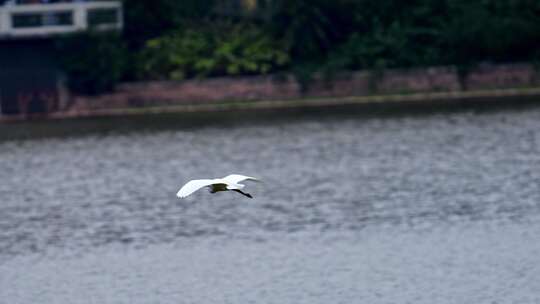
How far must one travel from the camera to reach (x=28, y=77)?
43.3 meters

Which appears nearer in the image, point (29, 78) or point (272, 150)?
point (272, 150)

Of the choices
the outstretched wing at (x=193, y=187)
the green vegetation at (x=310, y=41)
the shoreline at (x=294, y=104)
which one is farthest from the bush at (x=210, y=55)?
the outstretched wing at (x=193, y=187)

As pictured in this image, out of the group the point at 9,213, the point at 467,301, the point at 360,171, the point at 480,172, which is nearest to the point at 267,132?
the point at 360,171

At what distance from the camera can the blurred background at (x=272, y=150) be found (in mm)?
21406

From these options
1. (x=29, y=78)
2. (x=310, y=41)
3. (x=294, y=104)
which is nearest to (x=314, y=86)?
(x=294, y=104)

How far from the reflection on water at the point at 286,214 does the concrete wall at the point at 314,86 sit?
154 inches

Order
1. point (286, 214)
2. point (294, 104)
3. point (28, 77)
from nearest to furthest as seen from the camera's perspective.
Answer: point (286, 214), point (294, 104), point (28, 77)

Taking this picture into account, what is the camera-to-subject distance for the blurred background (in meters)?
21.4

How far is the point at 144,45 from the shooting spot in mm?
45938

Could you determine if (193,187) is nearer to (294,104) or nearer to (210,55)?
(294,104)

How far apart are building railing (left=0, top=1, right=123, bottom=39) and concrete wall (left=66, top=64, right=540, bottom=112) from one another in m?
2.58

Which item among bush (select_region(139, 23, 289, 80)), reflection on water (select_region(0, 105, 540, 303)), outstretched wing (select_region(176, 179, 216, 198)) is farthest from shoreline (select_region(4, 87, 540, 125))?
outstretched wing (select_region(176, 179, 216, 198))

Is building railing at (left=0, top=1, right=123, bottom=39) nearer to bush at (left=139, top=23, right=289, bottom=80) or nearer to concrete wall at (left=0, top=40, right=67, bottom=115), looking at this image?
concrete wall at (left=0, top=40, right=67, bottom=115)

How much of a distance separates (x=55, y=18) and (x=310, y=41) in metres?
8.77
